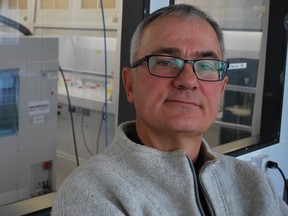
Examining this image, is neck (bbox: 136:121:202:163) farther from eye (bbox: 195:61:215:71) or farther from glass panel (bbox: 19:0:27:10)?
glass panel (bbox: 19:0:27:10)

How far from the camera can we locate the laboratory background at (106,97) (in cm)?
194

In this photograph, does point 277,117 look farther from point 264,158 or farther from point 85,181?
point 85,181

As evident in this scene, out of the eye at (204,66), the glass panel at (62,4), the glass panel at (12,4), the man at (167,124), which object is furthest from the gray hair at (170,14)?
the glass panel at (62,4)

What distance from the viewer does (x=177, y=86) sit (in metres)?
0.89

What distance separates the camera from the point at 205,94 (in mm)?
920

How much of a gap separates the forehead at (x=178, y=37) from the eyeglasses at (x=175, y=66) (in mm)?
18

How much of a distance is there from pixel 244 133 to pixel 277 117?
0.21 metres

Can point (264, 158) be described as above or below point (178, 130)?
below

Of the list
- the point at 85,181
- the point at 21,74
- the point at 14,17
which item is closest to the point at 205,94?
the point at 85,181

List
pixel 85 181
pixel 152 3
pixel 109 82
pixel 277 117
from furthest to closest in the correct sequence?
1. pixel 109 82
2. pixel 277 117
3. pixel 152 3
4. pixel 85 181

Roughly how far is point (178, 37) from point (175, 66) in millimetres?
68

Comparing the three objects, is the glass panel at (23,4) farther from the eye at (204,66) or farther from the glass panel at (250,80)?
the eye at (204,66)

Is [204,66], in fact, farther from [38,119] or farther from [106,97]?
[106,97]

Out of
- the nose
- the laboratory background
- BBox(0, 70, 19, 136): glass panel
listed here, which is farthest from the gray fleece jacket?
BBox(0, 70, 19, 136): glass panel
